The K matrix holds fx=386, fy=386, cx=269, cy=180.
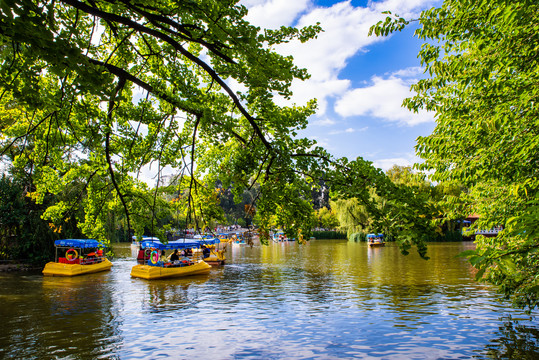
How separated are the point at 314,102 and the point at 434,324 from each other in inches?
303

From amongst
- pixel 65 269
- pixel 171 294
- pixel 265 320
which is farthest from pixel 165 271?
pixel 265 320

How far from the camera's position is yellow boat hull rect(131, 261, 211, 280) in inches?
880

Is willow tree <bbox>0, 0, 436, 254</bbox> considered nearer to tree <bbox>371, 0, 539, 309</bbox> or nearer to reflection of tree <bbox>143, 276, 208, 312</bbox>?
tree <bbox>371, 0, 539, 309</bbox>

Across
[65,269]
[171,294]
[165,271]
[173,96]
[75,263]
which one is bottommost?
[171,294]

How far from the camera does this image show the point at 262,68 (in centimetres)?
558

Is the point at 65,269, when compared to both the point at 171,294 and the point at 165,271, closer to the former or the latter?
the point at 165,271

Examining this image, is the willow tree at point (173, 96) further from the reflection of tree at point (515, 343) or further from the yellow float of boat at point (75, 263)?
the yellow float of boat at point (75, 263)

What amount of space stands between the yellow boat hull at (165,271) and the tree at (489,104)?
17.6 metres

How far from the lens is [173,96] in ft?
20.9

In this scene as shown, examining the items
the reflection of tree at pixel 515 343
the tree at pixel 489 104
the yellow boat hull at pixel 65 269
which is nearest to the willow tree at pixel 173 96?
the tree at pixel 489 104

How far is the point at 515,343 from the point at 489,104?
20.8 ft

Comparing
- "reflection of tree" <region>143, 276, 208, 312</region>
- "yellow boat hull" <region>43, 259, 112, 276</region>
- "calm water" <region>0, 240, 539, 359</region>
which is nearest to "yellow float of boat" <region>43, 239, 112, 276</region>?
"yellow boat hull" <region>43, 259, 112, 276</region>

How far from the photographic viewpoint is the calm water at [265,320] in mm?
9688

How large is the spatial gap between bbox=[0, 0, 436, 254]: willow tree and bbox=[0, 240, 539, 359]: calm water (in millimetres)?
3884
